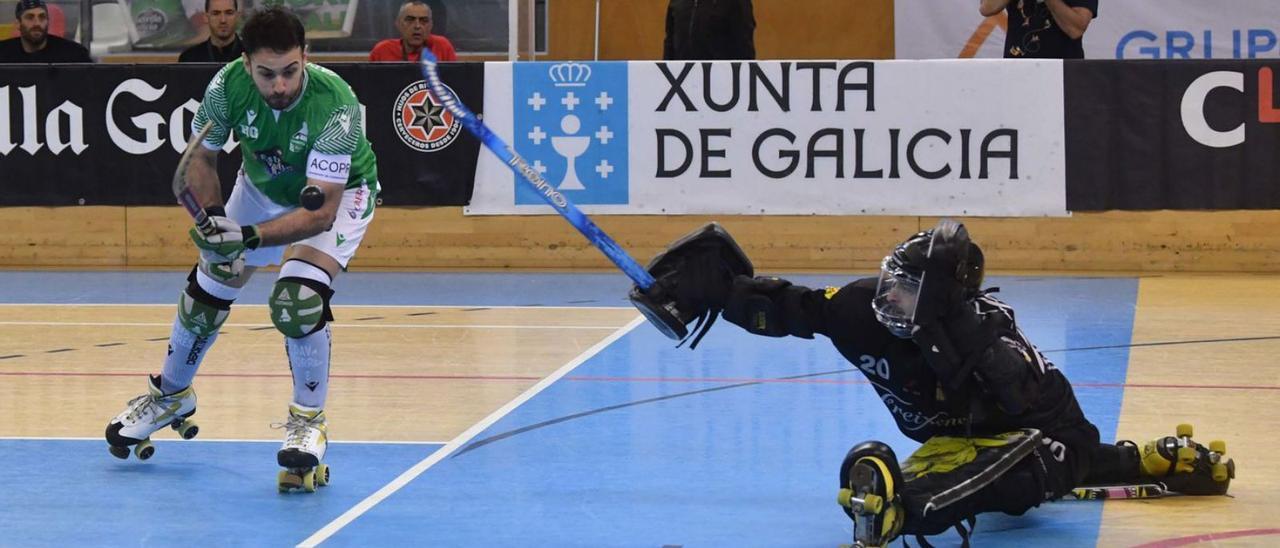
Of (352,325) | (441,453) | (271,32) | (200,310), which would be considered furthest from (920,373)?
(352,325)

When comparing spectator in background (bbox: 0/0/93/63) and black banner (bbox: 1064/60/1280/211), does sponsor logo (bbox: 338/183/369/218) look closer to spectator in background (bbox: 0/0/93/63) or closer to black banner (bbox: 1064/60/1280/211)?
black banner (bbox: 1064/60/1280/211)

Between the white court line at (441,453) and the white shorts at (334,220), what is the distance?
844 mm

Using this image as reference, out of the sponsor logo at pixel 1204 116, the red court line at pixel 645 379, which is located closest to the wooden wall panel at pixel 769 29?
the sponsor logo at pixel 1204 116

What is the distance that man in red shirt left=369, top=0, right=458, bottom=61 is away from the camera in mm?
14391

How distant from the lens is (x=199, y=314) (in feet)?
21.9

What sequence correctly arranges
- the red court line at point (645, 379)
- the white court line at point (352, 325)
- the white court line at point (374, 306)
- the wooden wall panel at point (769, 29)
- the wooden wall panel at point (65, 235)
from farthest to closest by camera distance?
1. the wooden wall panel at point (769, 29)
2. the wooden wall panel at point (65, 235)
3. the white court line at point (374, 306)
4. the white court line at point (352, 325)
5. the red court line at point (645, 379)

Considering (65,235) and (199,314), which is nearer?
(199,314)

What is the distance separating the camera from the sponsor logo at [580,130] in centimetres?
1373

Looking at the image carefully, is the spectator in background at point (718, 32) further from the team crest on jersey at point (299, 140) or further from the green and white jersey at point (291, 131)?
the team crest on jersey at point (299, 140)

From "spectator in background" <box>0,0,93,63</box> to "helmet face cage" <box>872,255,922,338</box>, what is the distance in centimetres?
1091

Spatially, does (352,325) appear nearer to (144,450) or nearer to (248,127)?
(144,450)

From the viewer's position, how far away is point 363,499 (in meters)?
6.05

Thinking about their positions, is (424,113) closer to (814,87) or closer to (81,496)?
Result: (814,87)

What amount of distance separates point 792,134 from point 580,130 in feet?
5.62
